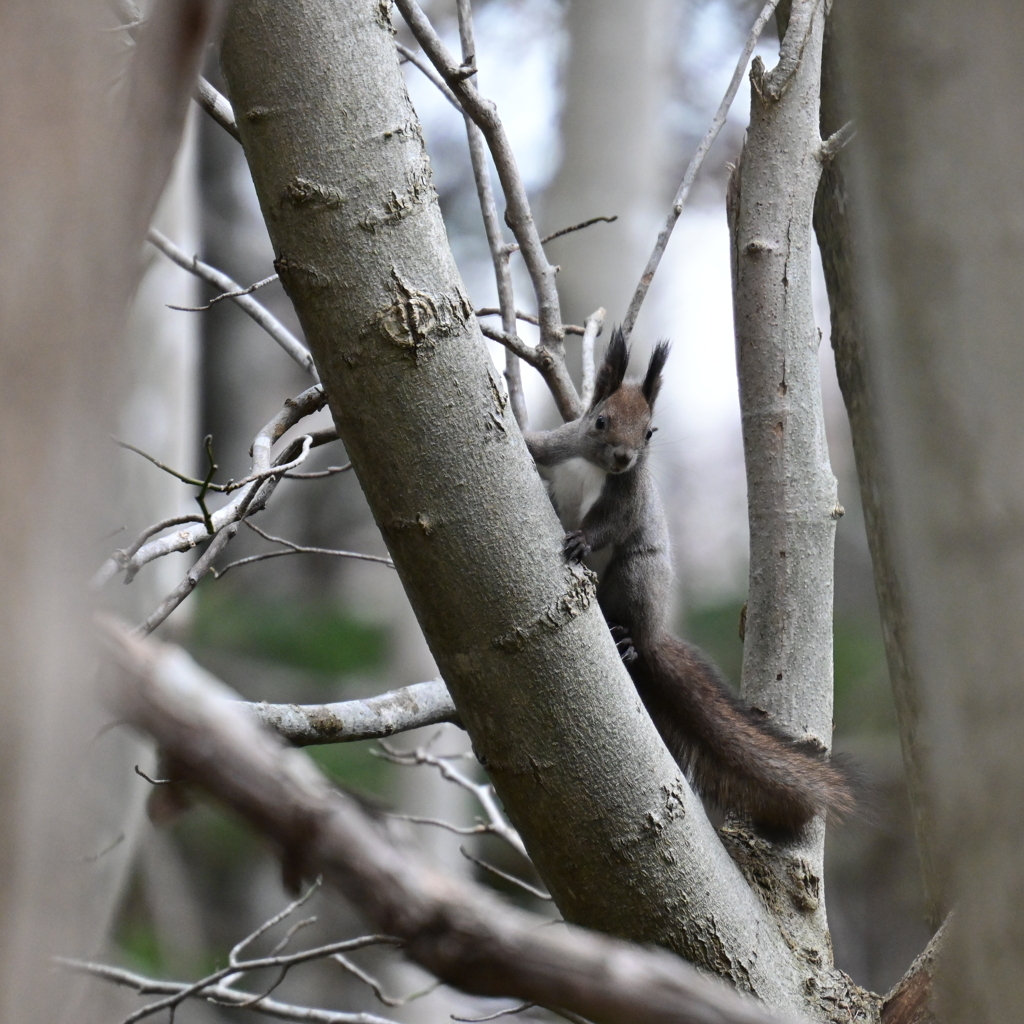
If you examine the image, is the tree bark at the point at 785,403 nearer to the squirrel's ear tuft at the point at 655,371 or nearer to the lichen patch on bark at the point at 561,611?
the squirrel's ear tuft at the point at 655,371

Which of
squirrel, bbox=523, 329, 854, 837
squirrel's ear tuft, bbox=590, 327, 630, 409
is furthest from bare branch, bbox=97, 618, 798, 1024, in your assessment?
squirrel's ear tuft, bbox=590, 327, 630, 409

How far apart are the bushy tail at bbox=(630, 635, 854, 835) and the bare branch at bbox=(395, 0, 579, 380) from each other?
64 centimetres

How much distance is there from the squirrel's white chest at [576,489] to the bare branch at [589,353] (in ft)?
0.59

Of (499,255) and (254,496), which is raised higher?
(499,255)

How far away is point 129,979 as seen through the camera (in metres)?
2.00

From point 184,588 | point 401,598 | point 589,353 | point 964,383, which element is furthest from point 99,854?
point 401,598

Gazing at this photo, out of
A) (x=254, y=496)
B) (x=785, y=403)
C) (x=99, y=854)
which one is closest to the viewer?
(x=99, y=854)

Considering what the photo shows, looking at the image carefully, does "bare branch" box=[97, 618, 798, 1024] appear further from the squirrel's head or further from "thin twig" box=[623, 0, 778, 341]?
the squirrel's head

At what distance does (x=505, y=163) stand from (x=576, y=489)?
3.00 feet

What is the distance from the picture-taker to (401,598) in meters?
7.44

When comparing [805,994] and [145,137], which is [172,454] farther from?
[145,137]

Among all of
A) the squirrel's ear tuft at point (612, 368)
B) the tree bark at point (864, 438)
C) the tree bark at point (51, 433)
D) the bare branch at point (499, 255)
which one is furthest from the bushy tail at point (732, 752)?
the tree bark at point (51, 433)

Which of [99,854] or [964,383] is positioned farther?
[99,854]

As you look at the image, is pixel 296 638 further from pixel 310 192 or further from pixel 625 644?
pixel 310 192
